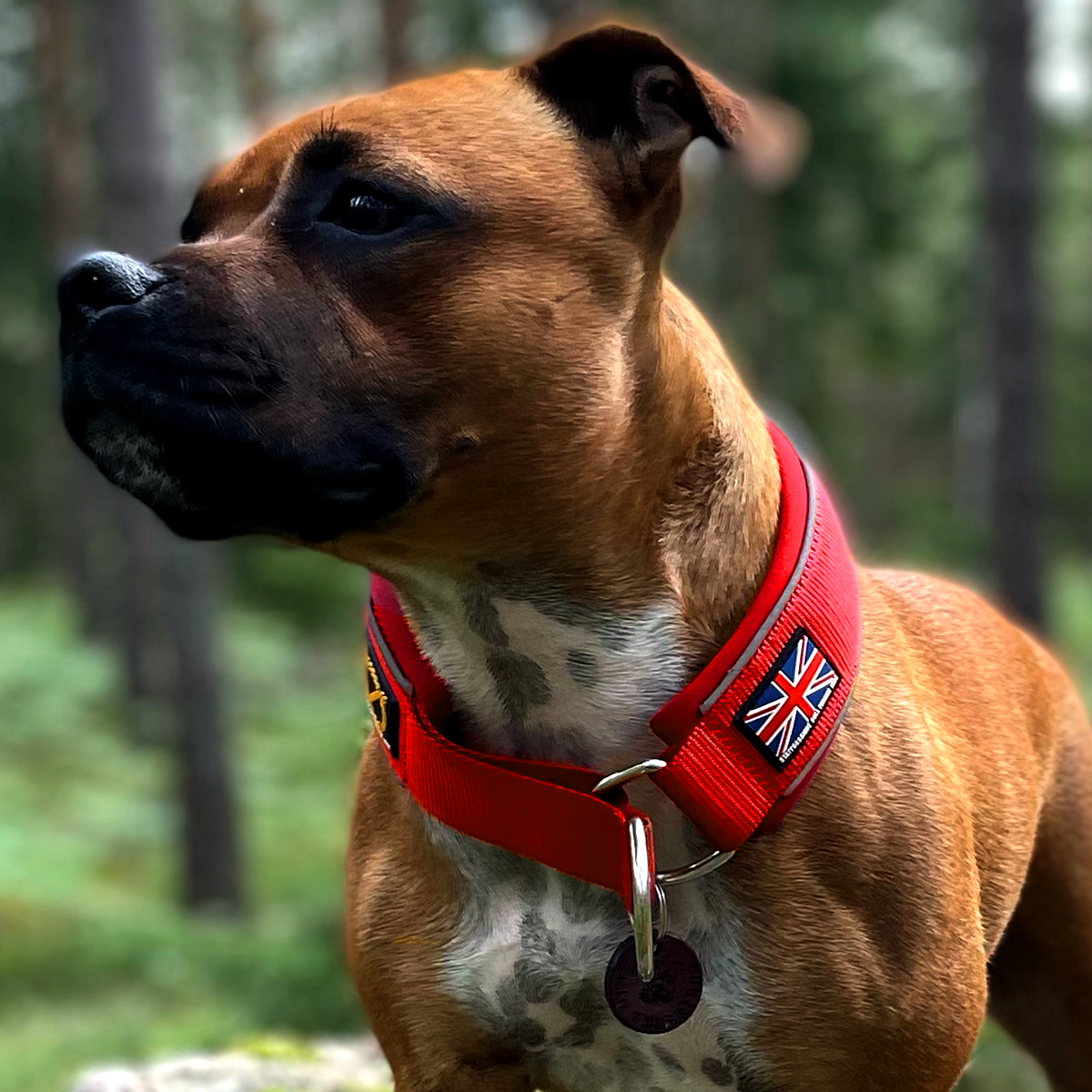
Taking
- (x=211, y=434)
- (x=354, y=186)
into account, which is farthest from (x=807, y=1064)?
(x=354, y=186)

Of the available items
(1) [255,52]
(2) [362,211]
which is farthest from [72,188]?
(2) [362,211]

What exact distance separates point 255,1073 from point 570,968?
245 cm

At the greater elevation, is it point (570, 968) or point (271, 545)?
point (570, 968)

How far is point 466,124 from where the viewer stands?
2285 mm

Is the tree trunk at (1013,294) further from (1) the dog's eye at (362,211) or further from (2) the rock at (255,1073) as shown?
(1) the dog's eye at (362,211)

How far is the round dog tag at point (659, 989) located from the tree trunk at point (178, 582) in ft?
22.6

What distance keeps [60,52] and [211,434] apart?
16.8 meters

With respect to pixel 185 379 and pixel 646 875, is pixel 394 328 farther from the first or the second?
pixel 646 875

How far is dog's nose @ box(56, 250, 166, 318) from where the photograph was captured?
2.09m

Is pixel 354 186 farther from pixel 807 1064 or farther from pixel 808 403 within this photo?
pixel 808 403

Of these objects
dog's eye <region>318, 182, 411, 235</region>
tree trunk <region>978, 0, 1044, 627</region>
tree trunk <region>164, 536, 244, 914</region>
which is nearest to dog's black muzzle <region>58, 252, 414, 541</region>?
dog's eye <region>318, 182, 411, 235</region>

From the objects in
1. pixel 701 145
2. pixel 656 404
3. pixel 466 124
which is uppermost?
pixel 466 124

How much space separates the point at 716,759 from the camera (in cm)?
231

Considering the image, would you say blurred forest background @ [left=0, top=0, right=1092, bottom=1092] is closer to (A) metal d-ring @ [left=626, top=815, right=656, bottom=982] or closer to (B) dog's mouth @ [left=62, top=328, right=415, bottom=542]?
(B) dog's mouth @ [left=62, top=328, right=415, bottom=542]
